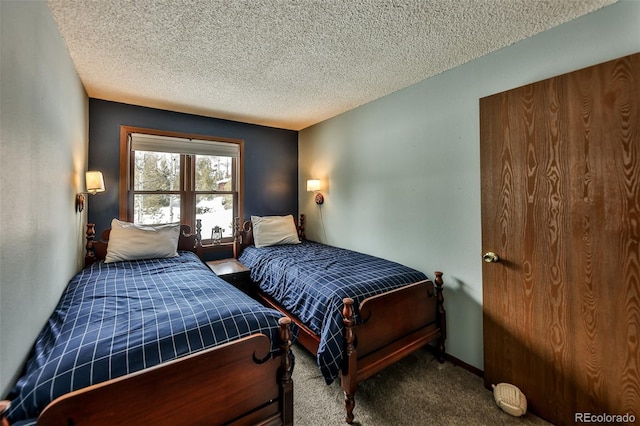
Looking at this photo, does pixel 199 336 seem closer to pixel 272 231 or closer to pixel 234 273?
pixel 234 273

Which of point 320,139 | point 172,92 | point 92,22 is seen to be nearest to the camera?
point 92,22

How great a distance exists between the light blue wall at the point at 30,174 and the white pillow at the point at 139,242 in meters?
0.56

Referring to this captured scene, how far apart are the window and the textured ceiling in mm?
568

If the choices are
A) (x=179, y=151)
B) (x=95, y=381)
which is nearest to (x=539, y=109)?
(x=95, y=381)

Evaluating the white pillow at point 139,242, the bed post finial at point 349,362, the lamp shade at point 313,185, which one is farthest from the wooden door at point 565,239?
the white pillow at point 139,242

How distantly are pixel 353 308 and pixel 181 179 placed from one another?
278 cm

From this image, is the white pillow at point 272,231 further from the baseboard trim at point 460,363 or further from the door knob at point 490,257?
the door knob at point 490,257

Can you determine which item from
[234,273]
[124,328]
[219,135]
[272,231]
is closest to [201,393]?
[124,328]

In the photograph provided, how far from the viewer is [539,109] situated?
1.70 metres

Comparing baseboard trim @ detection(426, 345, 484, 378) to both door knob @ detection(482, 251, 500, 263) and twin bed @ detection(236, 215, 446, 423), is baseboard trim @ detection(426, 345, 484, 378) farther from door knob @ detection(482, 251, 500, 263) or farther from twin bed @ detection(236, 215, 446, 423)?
door knob @ detection(482, 251, 500, 263)

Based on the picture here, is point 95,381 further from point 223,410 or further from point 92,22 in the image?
point 92,22

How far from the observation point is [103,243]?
2.72 m

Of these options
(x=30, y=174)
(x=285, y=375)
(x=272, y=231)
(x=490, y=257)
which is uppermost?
(x=30, y=174)

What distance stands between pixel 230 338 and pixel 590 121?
7.39 feet
